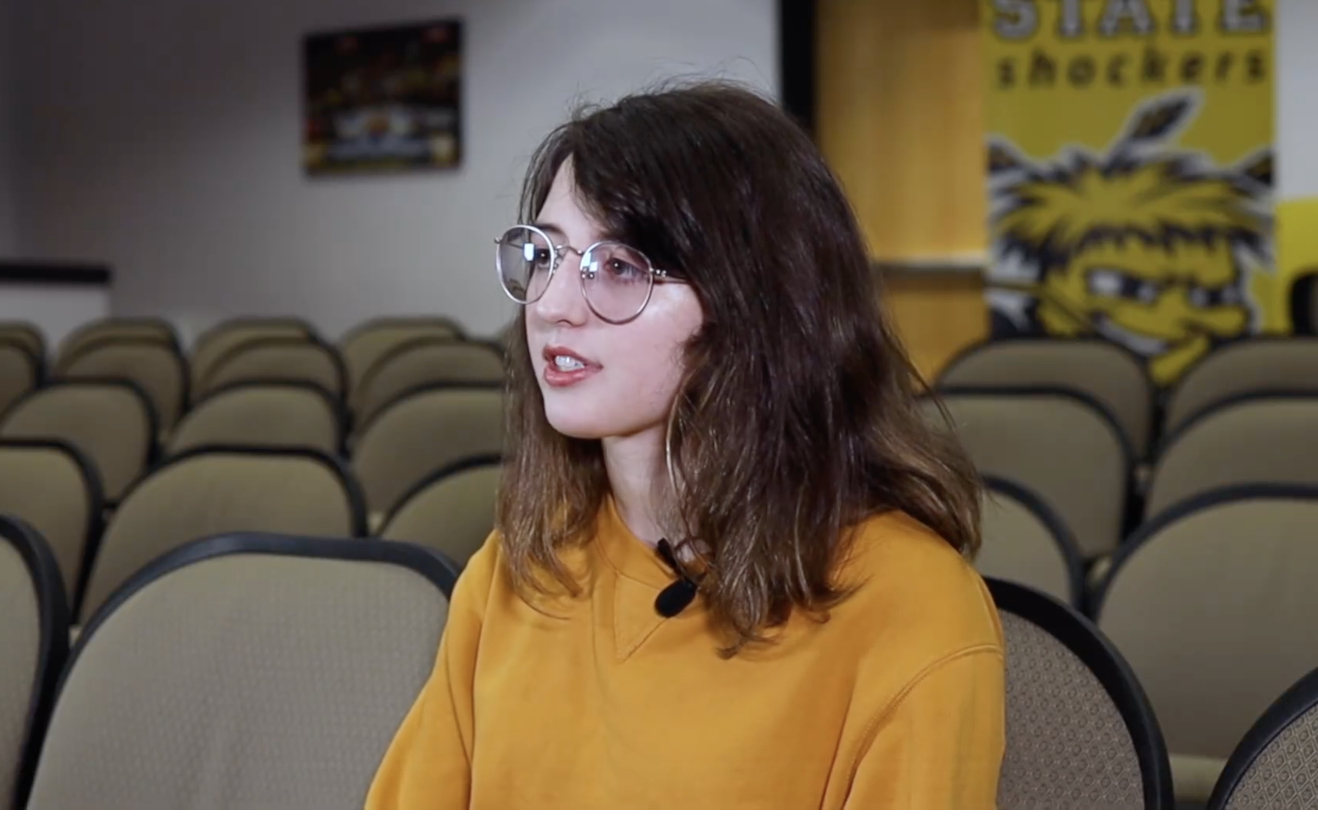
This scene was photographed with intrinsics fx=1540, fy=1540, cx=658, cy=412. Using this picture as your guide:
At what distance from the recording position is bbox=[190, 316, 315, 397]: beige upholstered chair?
6.30 m

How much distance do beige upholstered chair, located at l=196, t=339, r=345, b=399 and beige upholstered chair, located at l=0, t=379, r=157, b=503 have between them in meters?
1.17

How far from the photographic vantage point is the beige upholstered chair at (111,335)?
20.7 ft

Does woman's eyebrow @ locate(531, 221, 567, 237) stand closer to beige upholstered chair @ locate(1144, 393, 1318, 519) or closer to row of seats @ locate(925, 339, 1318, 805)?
row of seats @ locate(925, 339, 1318, 805)

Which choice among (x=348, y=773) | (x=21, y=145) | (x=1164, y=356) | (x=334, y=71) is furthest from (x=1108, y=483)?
(x=21, y=145)

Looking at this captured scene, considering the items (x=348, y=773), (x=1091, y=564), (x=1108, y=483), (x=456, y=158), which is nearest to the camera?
(x=348, y=773)

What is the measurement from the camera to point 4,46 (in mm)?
10695

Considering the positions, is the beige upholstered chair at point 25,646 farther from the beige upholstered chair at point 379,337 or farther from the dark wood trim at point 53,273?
the dark wood trim at point 53,273

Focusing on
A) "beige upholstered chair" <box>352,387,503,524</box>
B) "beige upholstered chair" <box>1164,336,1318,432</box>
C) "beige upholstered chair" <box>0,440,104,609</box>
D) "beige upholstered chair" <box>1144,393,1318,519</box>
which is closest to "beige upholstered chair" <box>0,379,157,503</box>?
"beige upholstered chair" <box>352,387,503,524</box>

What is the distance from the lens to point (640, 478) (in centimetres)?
132

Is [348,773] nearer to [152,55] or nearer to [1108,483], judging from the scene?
[1108,483]

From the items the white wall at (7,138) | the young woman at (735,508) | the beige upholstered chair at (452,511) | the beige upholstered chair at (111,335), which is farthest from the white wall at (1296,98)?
the white wall at (7,138)

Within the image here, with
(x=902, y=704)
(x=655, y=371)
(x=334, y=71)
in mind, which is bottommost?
(x=902, y=704)

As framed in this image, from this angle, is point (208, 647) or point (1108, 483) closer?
point (208, 647)

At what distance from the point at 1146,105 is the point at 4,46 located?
773 centimetres
